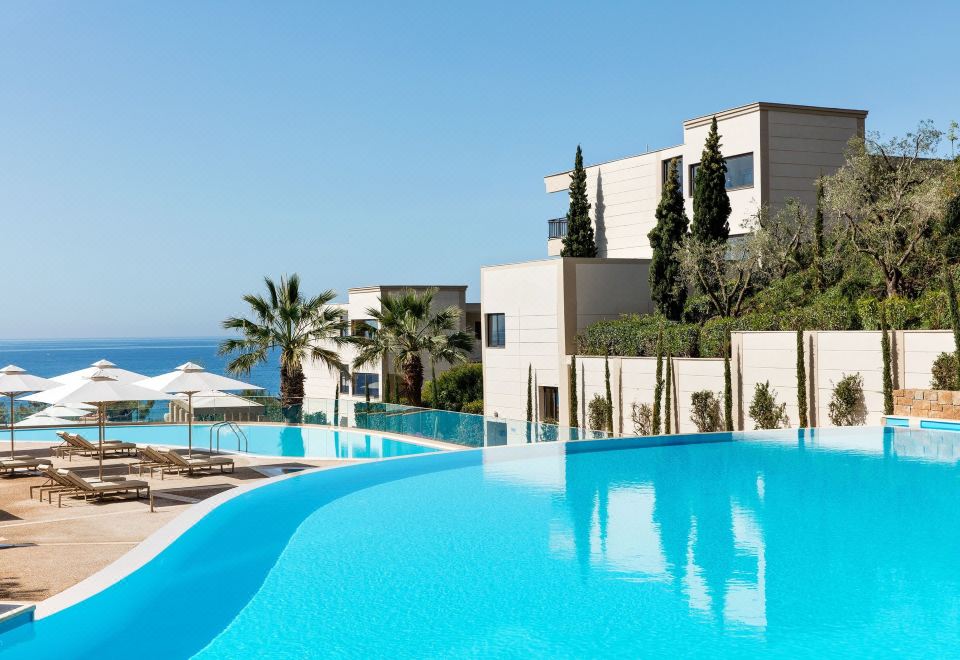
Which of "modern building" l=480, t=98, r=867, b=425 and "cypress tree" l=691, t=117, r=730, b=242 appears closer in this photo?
"cypress tree" l=691, t=117, r=730, b=242

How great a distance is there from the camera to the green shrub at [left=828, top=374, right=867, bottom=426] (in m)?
21.4

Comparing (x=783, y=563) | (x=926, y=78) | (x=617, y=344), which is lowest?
(x=783, y=563)

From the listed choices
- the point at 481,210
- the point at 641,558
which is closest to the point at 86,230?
the point at 481,210

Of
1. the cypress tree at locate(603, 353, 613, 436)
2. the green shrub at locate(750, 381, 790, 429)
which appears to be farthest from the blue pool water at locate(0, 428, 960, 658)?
the cypress tree at locate(603, 353, 613, 436)

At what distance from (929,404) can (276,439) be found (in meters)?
15.2

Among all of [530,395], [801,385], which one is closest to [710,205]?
[530,395]

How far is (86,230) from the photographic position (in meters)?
127

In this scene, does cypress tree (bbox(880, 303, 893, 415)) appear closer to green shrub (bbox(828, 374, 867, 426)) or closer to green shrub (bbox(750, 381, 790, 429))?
green shrub (bbox(828, 374, 867, 426))

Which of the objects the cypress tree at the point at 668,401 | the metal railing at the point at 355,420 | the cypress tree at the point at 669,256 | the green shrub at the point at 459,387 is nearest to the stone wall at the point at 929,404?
the cypress tree at the point at 668,401

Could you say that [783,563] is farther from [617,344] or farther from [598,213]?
[598,213]

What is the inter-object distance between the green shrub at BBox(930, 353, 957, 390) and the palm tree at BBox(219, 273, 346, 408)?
16.7m

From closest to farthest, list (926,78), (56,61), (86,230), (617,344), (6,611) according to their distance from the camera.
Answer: (6,611)
(617,344)
(926,78)
(56,61)
(86,230)

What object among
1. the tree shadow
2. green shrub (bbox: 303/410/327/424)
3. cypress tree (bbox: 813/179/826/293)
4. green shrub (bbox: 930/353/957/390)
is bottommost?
the tree shadow

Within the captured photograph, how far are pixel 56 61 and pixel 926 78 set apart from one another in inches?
1349
